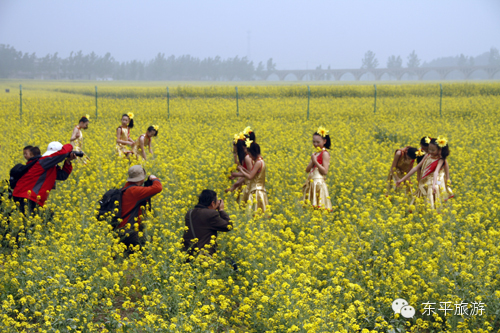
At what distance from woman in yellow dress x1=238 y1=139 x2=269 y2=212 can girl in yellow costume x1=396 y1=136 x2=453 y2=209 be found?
83.8 inches

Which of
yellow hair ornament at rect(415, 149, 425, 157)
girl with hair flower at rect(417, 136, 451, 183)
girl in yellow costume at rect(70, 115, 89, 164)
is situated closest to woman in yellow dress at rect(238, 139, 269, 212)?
girl with hair flower at rect(417, 136, 451, 183)

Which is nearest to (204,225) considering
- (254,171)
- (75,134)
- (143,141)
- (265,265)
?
(265,265)

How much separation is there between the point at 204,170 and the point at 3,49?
428 feet

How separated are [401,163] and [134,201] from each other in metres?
4.54

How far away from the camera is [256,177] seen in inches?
254

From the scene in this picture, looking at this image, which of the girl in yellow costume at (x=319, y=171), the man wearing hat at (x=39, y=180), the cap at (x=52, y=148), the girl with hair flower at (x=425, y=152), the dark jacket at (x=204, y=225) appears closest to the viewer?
the dark jacket at (x=204, y=225)

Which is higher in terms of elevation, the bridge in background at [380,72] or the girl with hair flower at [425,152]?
the bridge in background at [380,72]

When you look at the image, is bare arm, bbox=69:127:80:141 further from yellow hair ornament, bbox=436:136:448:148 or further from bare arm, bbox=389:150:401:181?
yellow hair ornament, bbox=436:136:448:148

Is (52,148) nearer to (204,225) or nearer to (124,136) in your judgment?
(204,225)

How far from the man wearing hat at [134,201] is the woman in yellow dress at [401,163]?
13.5 feet

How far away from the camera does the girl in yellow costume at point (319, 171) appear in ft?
21.5

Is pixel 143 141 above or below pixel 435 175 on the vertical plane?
above

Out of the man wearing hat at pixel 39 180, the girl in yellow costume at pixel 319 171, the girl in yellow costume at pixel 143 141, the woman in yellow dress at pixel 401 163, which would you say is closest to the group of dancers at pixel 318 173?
the girl in yellow costume at pixel 319 171

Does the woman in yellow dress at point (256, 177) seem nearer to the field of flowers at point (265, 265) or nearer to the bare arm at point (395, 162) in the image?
the field of flowers at point (265, 265)
